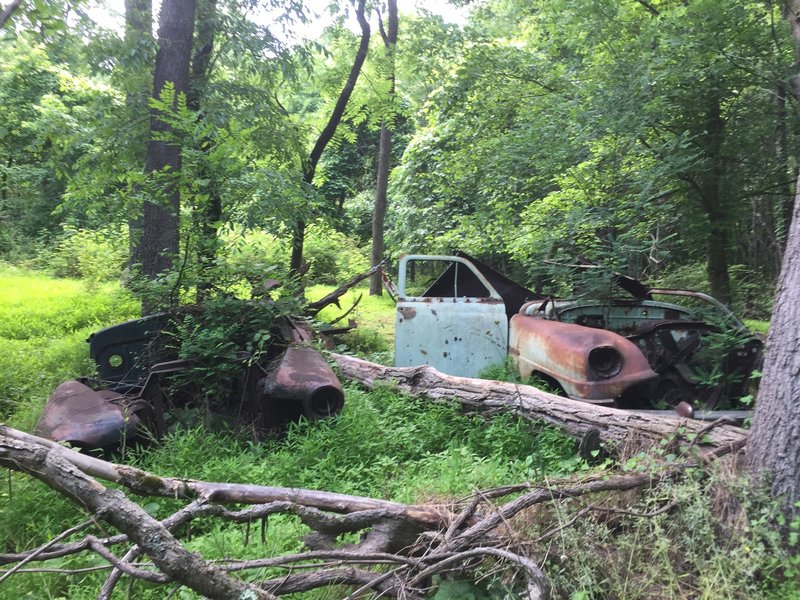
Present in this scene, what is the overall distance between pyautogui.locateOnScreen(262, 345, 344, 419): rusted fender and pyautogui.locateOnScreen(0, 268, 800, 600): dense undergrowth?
14 centimetres

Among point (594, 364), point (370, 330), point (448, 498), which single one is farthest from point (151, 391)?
point (370, 330)

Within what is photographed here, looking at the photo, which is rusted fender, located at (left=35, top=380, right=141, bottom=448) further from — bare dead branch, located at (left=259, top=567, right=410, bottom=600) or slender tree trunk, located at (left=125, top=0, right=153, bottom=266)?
slender tree trunk, located at (left=125, top=0, right=153, bottom=266)

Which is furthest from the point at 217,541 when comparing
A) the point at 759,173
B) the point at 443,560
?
Result: the point at 759,173

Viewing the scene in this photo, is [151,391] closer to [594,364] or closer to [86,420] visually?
[86,420]

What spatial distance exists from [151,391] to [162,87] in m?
4.62

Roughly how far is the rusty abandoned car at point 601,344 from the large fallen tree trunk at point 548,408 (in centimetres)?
Answer: 32

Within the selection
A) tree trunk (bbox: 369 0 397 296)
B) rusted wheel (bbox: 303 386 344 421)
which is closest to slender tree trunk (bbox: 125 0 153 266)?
rusted wheel (bbox: 303 386 344 421)

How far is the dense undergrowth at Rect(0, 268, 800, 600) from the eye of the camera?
241 centimetres

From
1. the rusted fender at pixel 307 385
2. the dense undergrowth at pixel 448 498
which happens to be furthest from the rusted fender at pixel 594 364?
the rusted fender at pixel 307 385

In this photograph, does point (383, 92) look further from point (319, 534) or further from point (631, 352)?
point (319, 534)

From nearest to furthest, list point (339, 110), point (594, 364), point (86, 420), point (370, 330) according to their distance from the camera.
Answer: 1. point (86, 420)
2. point (594, 364)
3. point (370, 330)
4. point (339, 110)

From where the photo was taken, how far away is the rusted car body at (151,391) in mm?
3879

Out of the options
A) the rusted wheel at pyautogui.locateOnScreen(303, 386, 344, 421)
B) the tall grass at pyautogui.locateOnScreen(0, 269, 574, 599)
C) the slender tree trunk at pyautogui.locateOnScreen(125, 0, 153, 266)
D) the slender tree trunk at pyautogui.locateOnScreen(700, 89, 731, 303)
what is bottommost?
the tall grass at pyautogui.locateOnScreen(0, 269, 574, 599)

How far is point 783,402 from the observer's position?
2.64 m
